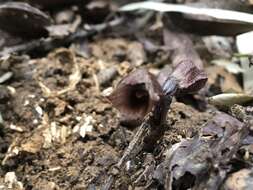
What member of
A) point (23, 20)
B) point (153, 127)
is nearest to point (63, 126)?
point (153, 127)

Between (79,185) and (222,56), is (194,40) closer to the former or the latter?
(222,56)

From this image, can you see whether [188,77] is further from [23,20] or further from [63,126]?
[23,20]

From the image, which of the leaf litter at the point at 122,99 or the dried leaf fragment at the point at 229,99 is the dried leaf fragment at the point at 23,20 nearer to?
A: the leaf litter at the point at 122,99

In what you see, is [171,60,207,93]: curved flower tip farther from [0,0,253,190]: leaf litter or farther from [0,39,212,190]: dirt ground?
[0,39,212,190]: dirt ground

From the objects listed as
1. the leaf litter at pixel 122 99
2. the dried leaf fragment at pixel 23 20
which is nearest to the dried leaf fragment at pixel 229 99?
the leaf litter at pixel 122 99

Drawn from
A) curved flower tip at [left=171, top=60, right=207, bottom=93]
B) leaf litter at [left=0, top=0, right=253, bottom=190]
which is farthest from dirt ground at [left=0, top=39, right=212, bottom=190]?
curved flower tip at [left=171, top=60, right=207, bottom=93]

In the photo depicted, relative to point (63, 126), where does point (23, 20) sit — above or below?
above
